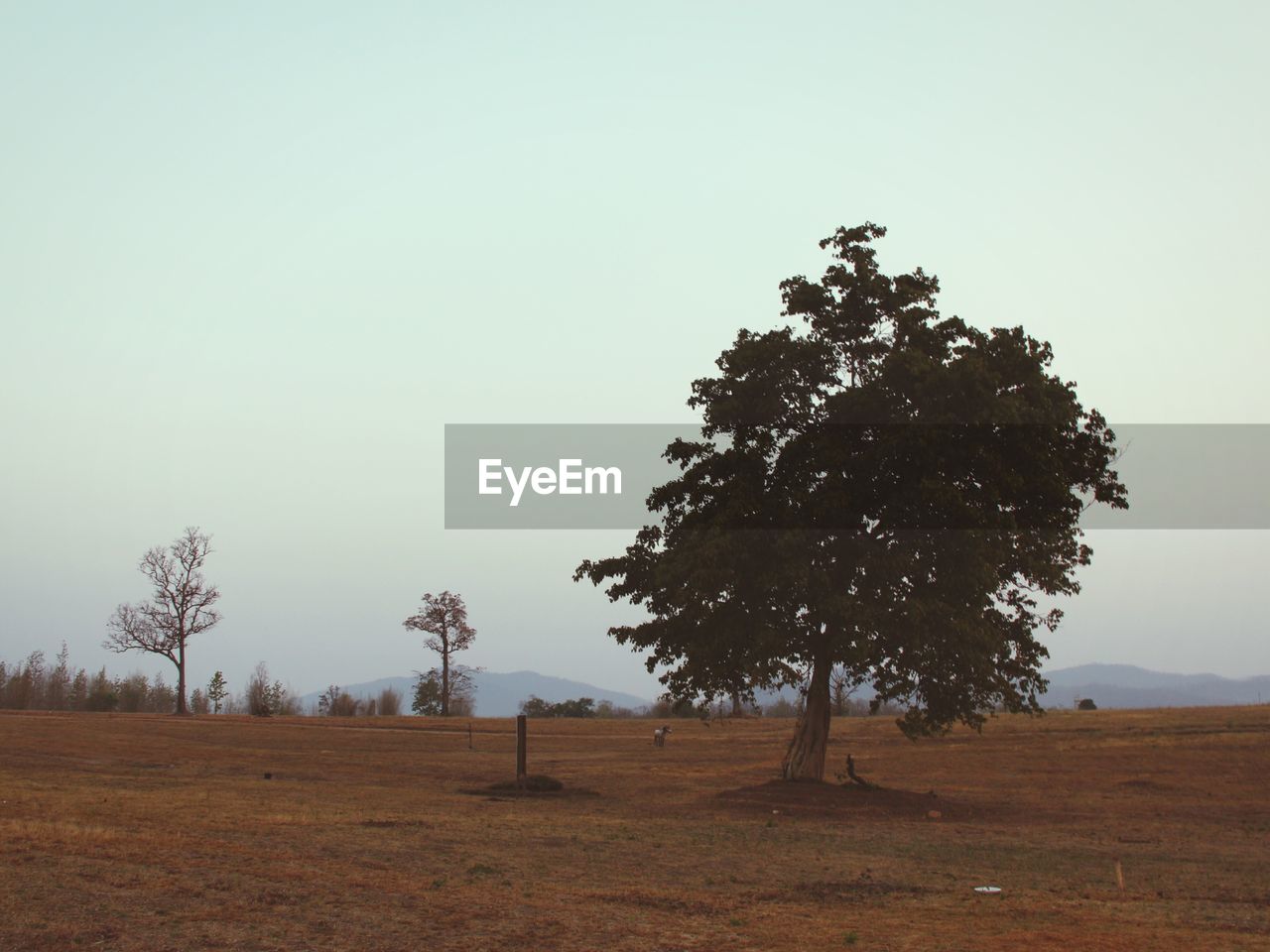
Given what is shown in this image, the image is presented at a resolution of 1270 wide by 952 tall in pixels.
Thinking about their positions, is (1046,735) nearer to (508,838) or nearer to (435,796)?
(435,796)

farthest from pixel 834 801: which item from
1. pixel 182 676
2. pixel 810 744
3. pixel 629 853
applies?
pixel 182 676

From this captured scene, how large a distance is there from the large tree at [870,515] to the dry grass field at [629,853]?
4091 millimetres

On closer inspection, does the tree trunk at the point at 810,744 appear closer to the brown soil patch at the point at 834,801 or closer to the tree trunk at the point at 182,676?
the brown soil patch at the point at 834,801

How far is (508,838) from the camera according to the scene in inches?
938

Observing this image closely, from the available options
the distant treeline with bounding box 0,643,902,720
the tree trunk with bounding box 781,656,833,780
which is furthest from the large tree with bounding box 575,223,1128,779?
the distant treeline with bounding box 0,643,902,720

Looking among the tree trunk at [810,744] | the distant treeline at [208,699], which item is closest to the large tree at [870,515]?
the tree trunk at [810,744]

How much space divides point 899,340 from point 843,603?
8930mm

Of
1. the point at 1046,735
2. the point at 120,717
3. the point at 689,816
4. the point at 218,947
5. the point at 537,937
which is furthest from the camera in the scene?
the point at 120,717

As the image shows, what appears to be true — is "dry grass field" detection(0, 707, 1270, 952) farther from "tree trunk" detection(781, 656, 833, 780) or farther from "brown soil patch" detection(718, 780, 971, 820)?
"tree trunk" detection(781, 656, 833, 780)

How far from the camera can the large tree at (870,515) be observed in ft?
Answer: 105

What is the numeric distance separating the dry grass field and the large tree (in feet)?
13.4

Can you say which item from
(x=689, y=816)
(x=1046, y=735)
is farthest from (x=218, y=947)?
(x=1046, y=735)

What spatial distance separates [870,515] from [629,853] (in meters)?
14.7

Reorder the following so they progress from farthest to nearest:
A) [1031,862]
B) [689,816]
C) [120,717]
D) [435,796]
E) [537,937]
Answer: [120,717]
[435,796]
[689,816]
[1031,862]
[537,937]
